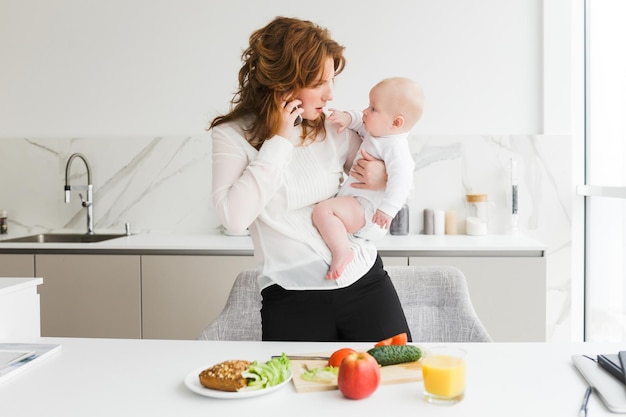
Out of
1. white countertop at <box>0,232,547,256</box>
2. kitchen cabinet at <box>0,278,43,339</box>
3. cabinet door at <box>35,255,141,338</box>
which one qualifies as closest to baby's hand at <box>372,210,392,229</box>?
kitchen cabinet at <box>0,278,43,339</box>

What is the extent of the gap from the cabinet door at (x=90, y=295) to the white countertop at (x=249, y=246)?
56mm

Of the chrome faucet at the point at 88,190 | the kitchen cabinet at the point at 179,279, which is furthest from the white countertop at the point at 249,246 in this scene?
the chrome faucet at the point at 88,190

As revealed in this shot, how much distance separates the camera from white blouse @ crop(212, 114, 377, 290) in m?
1.68

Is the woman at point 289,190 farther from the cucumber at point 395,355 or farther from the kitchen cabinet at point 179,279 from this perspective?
the kitchen cabinet at point 179,279

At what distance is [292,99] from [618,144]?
7.08 feet

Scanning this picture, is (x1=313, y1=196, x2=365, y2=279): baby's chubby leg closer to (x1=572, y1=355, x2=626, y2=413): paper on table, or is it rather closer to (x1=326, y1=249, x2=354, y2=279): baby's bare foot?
(x1=326, y1=249, x2=354, y2=279): baby's bare foot

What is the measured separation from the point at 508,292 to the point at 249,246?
1.29 m

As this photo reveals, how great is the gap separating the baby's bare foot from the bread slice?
54 cm

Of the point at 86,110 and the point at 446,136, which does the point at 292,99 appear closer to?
the point at 446,136

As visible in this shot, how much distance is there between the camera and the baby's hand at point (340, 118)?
73.2 inches

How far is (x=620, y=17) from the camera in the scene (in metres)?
3.14

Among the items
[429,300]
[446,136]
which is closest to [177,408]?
[429,300]

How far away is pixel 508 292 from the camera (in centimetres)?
305

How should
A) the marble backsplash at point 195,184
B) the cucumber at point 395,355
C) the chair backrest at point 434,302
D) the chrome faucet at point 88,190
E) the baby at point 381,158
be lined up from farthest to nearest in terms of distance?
the chrome faucet at point 88,190
the marble backsplash at point 195,184
the chair backrest at point 434,302
the baby at point 381,158
the cucumber at point 395,355
